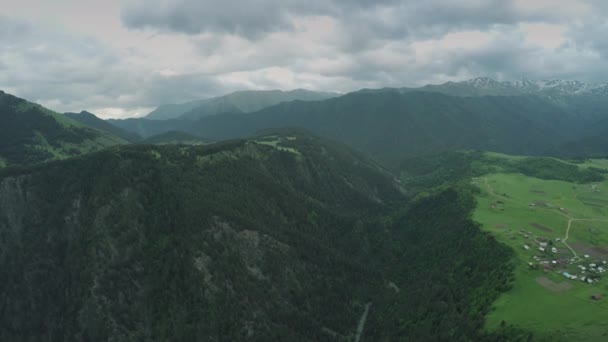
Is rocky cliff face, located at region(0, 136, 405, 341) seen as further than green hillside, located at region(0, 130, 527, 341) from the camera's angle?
Yes

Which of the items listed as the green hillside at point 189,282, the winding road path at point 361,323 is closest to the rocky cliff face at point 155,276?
the green hillside at point 189,282

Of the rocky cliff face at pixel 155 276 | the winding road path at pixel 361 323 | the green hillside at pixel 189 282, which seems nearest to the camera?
the green hillside at pixel 189 282

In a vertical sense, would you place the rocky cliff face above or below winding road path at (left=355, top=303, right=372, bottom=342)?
above

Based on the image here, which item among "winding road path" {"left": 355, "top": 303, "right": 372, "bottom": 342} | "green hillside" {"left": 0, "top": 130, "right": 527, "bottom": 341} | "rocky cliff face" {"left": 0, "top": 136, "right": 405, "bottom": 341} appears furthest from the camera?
"winding road path" {"left": 355, "top": 303, "right": 372, "bottom": 342}

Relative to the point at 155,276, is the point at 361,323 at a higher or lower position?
lower

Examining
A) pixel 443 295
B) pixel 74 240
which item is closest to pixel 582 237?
pixel 443 295

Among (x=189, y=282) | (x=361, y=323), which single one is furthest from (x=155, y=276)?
(x=361, y=323)

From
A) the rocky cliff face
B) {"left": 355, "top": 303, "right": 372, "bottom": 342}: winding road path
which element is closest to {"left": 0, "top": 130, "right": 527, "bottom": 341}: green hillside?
the rocky cliff face

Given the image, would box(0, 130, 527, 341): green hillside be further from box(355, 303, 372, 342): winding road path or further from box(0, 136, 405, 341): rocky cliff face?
box(355, 303, 372, 342): winding road path

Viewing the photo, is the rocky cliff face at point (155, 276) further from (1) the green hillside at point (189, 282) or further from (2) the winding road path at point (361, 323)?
(2) the winding road path at point (361, 323)

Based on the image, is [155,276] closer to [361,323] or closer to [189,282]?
[189,282]

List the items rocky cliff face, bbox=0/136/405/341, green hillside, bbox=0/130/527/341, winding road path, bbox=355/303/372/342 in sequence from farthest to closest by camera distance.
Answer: winding road path, bbox=355/303/372/342 < rocky cliff face, bbox=0/136/405/341 < green hillside, bbox=0/130/527/341

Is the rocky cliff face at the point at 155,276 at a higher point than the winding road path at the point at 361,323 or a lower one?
higher
